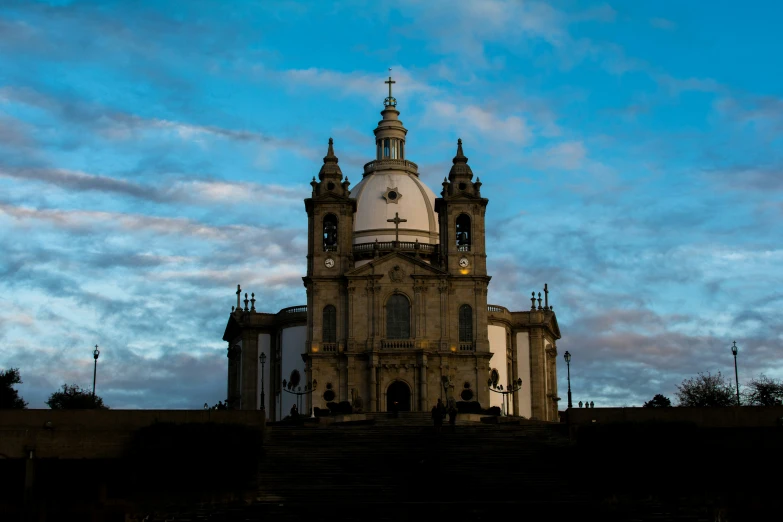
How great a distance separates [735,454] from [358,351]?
32173 mm

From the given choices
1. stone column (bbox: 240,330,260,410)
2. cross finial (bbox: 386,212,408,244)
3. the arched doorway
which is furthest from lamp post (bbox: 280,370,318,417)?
cross finial (bbox: 386,212,408,244)

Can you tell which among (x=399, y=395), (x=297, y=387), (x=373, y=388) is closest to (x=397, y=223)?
(x=297, y=387)

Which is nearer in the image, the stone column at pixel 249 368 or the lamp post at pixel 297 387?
the lamp post at pixel 297 387

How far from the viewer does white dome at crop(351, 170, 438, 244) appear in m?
89.8

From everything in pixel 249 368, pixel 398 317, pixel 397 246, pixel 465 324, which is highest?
pixel 397 246

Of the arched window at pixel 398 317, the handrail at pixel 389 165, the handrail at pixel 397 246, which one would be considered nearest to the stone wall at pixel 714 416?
the arched window at pixel 398 317

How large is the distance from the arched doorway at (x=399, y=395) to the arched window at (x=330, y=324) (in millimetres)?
4702

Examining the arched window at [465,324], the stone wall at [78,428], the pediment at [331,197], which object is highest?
the pediment at [331,197]

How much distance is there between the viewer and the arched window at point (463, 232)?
267 feet

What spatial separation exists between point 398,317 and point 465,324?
4.20 m

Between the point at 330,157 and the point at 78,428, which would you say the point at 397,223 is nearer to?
the point at 330,157

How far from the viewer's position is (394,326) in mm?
79000

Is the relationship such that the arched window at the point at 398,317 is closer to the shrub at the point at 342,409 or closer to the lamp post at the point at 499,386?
the lamp post at the point at 499,386

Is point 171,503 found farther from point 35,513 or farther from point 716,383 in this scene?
point 716,383
